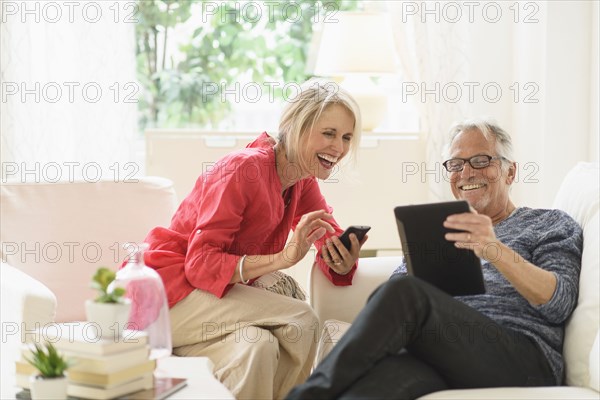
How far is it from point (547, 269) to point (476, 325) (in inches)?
12.3

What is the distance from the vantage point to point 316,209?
2816 mm

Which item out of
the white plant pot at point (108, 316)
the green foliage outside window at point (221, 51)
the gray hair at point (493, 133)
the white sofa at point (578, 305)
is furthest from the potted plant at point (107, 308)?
the green foliage outside window at point (221, 51)

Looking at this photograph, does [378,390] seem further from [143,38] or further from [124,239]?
[143,38]

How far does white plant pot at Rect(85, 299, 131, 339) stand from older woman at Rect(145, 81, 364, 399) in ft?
1.93

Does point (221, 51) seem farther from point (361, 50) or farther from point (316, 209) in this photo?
point (316, 209)

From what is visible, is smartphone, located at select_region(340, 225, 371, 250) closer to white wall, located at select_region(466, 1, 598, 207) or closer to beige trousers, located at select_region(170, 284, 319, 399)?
beige trousers, located at select_region(170, 284, 319, 399)

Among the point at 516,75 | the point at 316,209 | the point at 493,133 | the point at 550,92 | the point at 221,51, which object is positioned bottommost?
the point at 316,209

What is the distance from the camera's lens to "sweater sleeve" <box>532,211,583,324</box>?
2.18 meters

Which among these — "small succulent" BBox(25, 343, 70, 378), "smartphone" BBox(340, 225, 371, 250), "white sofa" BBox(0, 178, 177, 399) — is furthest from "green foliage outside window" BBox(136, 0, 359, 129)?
"small succulent" BBox(25, 343, 70, 378)

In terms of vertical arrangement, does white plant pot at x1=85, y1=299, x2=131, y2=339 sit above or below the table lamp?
below

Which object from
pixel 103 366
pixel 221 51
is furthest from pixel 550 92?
pixel 103 366

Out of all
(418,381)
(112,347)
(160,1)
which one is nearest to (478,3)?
(160,1)

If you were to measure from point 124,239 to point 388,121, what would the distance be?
2272mm

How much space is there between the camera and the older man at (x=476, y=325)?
1.91m
